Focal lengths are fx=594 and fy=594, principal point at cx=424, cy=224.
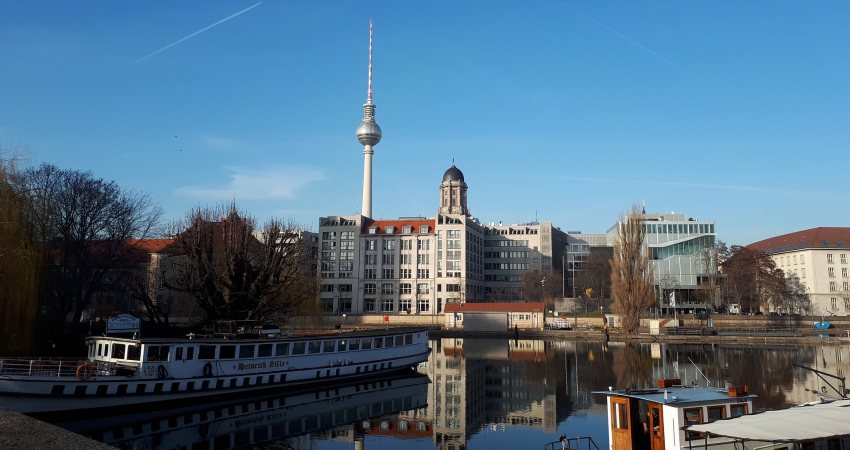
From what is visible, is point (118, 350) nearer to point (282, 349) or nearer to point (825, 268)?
point (282, 349)

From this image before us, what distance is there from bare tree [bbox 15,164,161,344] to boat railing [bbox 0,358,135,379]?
576 inches

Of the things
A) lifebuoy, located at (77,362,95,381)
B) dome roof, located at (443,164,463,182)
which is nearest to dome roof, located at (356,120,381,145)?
dome roof, located at (443,164,463,182)

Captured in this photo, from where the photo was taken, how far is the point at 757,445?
1585 cm

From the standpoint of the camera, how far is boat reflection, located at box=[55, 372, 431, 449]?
23906 mm

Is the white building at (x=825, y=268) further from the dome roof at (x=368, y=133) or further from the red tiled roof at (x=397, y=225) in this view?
the dome roof at (x=368, y=133)

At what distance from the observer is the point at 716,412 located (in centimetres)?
1694

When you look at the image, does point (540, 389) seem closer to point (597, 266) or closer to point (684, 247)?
point (684, 247)

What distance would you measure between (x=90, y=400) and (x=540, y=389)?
954 inches

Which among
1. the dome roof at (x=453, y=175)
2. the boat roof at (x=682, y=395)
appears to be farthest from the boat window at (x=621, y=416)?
the dome roof at (x=453, y=175)

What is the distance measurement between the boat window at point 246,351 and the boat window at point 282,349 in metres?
1.63

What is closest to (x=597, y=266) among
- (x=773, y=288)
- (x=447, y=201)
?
(x=773, y=288)

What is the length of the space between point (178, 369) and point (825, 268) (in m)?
112

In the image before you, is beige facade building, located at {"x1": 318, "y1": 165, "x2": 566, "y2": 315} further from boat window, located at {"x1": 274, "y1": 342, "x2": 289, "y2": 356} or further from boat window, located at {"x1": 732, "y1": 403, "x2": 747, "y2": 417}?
boat window, located at {"x1": 732, "y1": 403, "x2": 747, "y2": 417}

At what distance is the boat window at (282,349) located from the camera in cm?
3574
